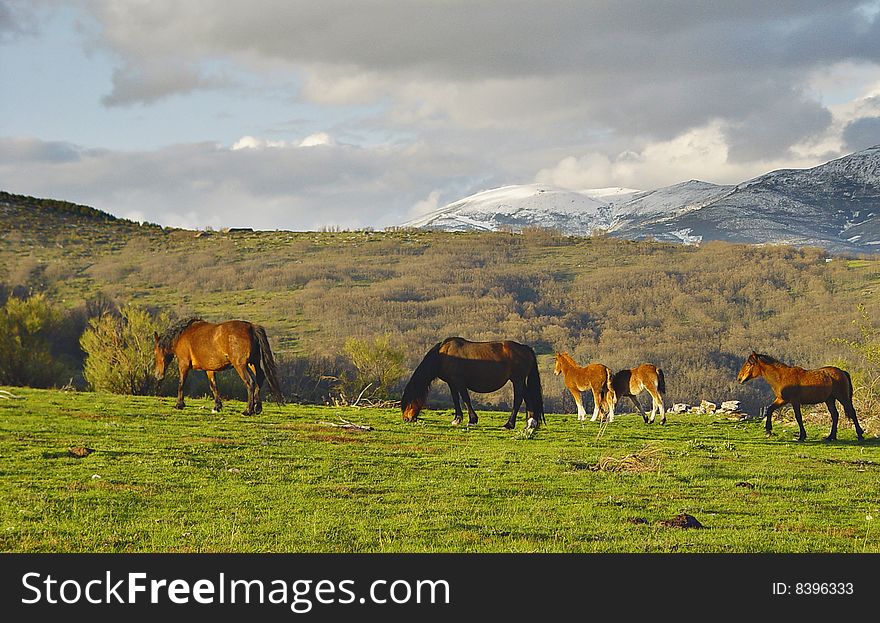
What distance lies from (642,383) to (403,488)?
12.4 metres

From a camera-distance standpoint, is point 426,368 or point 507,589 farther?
point 426,368

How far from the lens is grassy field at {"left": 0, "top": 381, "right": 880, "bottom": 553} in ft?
30.6

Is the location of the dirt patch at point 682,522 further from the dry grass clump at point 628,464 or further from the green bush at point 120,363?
the green bush at point 120,363

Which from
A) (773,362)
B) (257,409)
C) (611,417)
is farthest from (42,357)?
(773,362)

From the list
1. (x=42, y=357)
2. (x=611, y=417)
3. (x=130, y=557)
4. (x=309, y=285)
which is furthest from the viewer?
(x=309, y=285)

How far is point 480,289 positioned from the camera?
106500 millimetres

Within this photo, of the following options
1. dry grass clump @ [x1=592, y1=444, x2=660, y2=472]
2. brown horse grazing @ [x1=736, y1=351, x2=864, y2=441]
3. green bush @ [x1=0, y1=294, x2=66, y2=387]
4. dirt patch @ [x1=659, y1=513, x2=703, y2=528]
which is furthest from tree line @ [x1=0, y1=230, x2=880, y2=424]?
dirt patch @ [x1=659, y1=513, x2=703, y2=528]

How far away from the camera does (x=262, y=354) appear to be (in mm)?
20781

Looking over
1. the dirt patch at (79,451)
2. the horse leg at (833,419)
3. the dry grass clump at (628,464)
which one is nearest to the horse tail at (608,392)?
the horse leg at (833,419)

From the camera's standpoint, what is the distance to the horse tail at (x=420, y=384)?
65.7 ft

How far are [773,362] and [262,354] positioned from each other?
12247mm

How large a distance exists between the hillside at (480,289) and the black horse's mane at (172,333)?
2974cm

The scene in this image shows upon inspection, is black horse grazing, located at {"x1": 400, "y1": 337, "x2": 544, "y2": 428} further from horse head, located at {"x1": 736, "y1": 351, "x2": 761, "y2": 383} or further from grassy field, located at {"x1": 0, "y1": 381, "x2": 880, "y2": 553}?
horse head, located at {"x1": 736, "y1": 351, "x2": 761, "y2": 383}

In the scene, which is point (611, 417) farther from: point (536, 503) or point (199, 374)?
point (199, 374)
